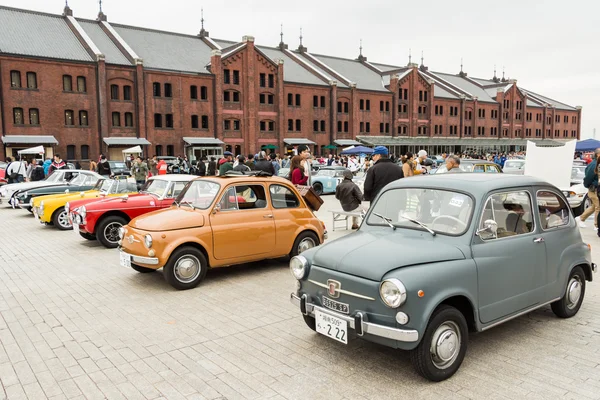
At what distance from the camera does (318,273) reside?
15.0 ft

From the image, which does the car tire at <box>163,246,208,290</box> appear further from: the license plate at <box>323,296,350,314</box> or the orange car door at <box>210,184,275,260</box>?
the license plate at <box>323,296,350,314</box>

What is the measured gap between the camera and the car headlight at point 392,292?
12.6 ft

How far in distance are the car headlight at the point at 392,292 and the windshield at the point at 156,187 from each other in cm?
784

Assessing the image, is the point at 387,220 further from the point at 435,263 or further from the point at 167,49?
the point at 167,49

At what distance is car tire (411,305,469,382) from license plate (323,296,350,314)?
701 millimetres

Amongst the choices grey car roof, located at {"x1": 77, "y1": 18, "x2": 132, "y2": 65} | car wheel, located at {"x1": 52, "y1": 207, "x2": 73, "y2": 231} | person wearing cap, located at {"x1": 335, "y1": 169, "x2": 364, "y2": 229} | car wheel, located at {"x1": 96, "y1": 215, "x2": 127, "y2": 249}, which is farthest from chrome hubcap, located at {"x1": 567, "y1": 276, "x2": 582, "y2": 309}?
grey car roof, located at {"x1": 77, "y1": 18, "x2": 132, "y2": 65}

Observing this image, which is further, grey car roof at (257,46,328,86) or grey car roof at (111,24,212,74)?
grey car roof at (257,46,328,86)

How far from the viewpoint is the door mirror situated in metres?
4.51

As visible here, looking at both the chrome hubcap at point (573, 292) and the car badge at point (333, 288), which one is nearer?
the car badge at point (333, 288)

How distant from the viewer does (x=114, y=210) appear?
10383 millimetres

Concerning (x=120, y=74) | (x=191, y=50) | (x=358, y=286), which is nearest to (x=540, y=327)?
(x=358, y=286)

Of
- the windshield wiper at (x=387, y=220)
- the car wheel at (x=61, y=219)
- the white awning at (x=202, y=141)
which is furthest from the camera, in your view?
the white awning at (x=202, y=141)

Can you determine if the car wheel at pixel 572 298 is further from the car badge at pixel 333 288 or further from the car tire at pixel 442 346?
the car badge at pixel 333 288

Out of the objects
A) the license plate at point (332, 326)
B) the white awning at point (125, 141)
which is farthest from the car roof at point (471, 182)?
the white awning at point (125, 141)
